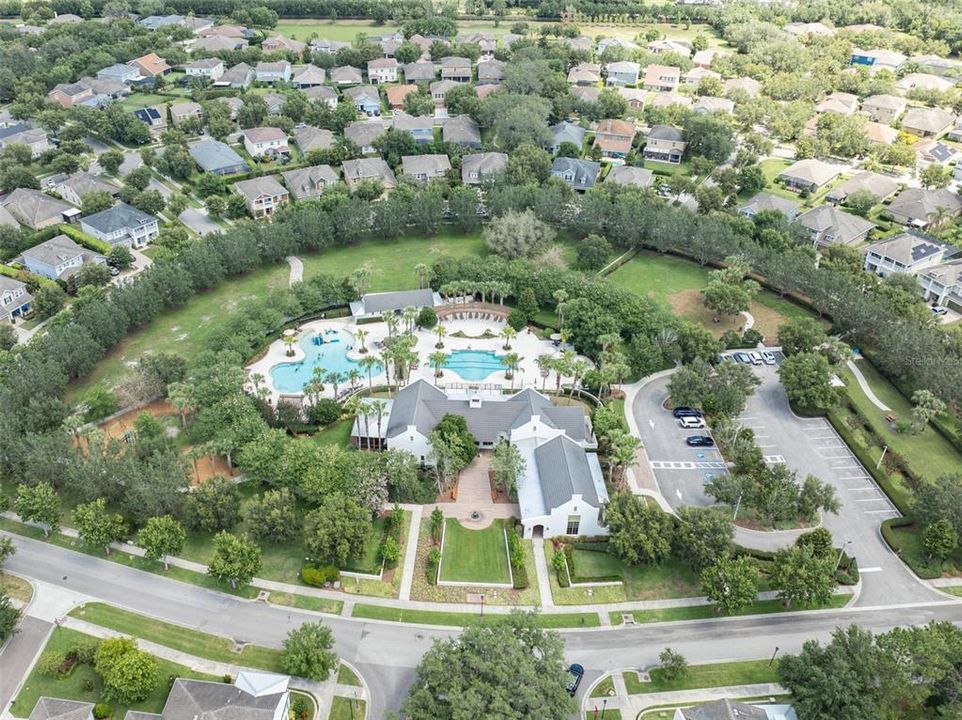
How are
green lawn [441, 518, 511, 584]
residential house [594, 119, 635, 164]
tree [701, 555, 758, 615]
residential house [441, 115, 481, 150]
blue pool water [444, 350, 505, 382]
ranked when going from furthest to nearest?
1. residential house [441, 115, 481, 150]
2. residential house [594, 119, 635, 164]
3. blue pool water [444, 350, 505, 382]
4. green lawn [441, 518, 511, 584]
5. tree [701, 555, 758, 615]

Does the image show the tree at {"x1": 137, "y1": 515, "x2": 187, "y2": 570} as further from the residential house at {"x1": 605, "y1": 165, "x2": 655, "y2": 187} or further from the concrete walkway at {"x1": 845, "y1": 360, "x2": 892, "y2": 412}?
the residential house at {"x1": 605, "y1": 165, "x2": 655, "y2": 187}

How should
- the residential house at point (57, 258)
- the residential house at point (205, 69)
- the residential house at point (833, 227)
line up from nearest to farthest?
the residential house at point (57, 258)
the residential house at point (833, 227)
the residential house at point (205, 69)

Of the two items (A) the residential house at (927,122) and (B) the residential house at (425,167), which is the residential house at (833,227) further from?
(B) the residential house at (425,167)

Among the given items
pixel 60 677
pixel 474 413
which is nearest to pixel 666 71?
pixel 474 413

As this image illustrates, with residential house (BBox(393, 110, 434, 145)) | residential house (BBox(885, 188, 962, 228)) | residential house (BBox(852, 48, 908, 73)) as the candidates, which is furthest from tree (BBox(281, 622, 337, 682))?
residential house (BBox(852, 48, 908, 73))

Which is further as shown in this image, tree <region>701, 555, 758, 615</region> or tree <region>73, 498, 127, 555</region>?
tree <region>73, 498, 127, 555</region>

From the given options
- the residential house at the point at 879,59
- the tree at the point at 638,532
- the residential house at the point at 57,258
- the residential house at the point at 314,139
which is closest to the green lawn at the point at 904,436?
the tree at the point at 638,532

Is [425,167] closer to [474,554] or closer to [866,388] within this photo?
[866,388]

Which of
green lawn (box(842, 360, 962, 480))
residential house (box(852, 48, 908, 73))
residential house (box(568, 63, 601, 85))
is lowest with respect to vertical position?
green lawn (box(842, 360, 962, 480))
